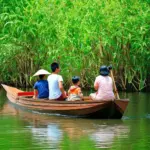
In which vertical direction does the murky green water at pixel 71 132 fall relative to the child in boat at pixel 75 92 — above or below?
below

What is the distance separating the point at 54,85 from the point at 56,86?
0.20 ft

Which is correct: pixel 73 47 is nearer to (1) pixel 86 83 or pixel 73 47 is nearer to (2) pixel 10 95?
(1) pixel 86 83

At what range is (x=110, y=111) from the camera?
16.2 m

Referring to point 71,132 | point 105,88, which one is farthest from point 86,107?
point 71,132

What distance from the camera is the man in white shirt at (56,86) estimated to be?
17062 millimetres

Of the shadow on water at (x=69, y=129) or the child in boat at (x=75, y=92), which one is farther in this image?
the child in boat at (x=75, y=92)

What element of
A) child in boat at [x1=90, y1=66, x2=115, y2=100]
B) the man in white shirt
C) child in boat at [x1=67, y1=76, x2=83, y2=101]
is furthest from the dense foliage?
child in boat at [x1=90, y1=66, x2=115, y2=100]

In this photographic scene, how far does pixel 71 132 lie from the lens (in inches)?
537

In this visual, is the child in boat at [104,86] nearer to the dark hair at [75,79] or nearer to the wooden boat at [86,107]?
the wooden boat at [86,107]

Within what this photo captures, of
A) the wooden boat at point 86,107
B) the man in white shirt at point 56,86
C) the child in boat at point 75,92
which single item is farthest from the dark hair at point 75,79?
the wooden boat at point 86,107

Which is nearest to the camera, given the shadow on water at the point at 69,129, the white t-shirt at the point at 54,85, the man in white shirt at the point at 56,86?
the shadow on water at the point at 69,129

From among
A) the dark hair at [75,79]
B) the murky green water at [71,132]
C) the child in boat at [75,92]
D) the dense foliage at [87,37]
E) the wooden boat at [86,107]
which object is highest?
the dense foliage at [87,37]

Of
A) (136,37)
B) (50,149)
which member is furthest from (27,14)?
(50,149)

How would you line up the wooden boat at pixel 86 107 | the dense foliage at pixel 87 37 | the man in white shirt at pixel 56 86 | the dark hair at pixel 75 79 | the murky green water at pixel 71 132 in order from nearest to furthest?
the murky green water at pixel 71 132, the wooden boat at pixel 86 107, the dark hair at pixel 75 79, the man in white shirt at pixel 56 86, the dense foliage at pixel 87 37
